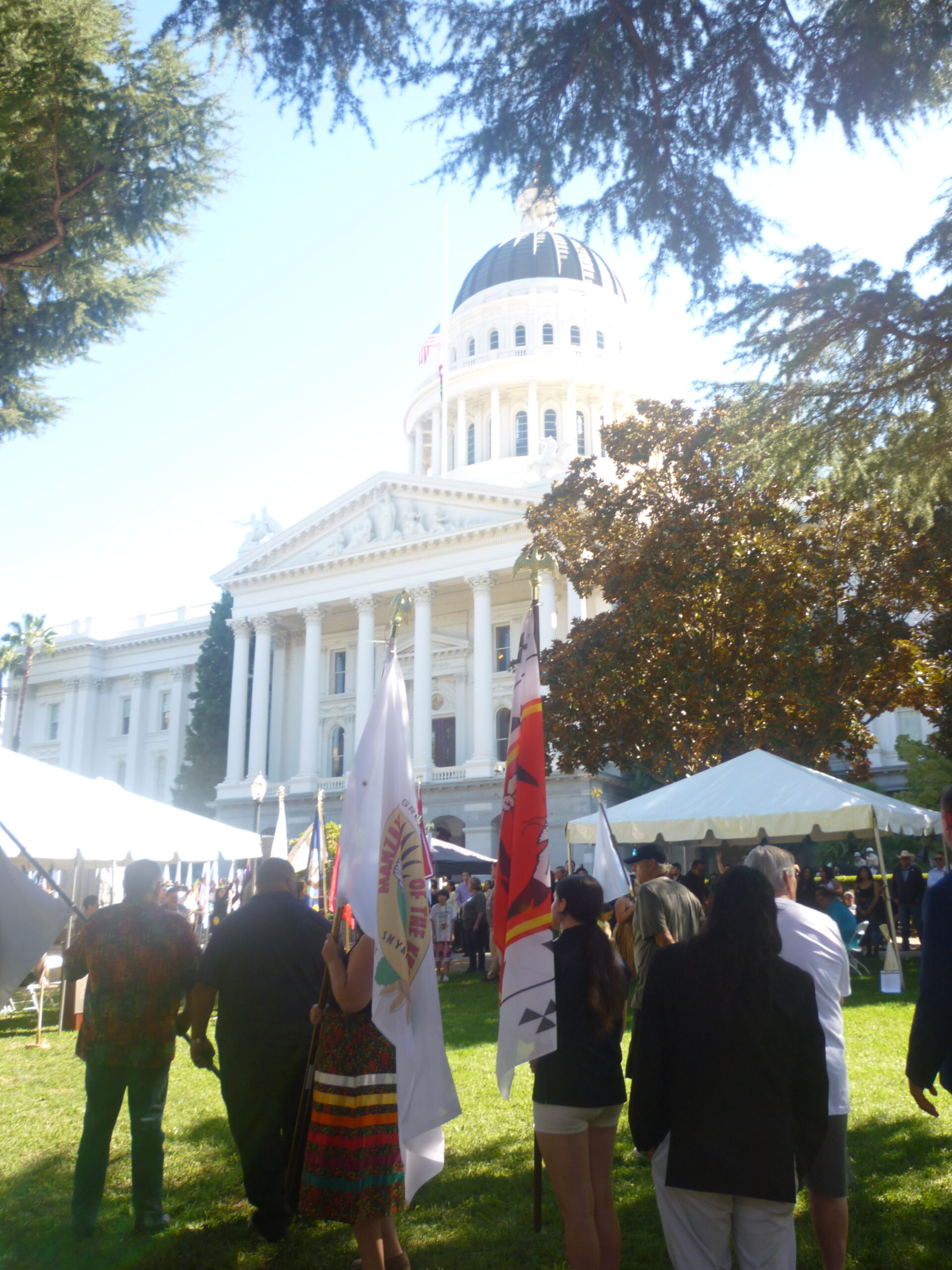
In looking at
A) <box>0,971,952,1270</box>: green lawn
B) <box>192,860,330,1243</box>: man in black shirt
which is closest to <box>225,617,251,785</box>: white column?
<box>0,971,952,1270</box>: green lawn

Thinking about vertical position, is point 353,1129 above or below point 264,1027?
below

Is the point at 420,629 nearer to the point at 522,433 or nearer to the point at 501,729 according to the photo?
the point at 501,729

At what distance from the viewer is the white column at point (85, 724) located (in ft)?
198

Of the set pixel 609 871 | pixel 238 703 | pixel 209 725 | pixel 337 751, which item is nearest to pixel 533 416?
pixel 337 751

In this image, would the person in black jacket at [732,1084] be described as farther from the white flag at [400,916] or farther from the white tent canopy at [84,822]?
the white tent canopy at [84,822]

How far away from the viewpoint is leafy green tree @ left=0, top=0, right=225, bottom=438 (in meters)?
8.13

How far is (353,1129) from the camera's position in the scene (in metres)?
4.26

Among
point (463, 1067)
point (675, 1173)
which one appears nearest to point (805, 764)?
point (463, 1067)

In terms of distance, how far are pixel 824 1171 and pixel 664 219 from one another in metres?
5.65

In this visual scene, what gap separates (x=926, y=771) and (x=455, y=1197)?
1196 inches

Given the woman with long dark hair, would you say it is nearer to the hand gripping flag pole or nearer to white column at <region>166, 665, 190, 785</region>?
the hand gripping flag pole

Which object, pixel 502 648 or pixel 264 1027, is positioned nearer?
pixel 264 1027

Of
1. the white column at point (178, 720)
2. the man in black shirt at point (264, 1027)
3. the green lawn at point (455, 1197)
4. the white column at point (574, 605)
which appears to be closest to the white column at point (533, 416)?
the white column at point (574, 605)

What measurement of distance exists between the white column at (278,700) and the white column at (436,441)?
685 inches
